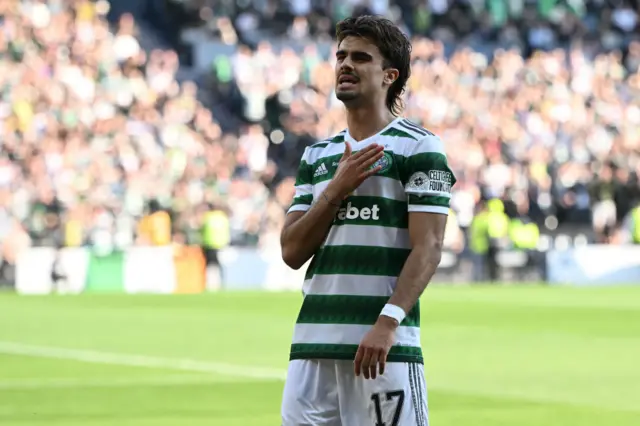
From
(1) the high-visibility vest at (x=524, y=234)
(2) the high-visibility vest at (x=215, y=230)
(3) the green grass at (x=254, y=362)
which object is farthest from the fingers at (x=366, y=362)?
(1) the high-visibility vest at (x=524, y=234)

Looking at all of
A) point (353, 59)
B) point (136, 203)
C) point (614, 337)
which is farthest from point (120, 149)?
point (353, 59)

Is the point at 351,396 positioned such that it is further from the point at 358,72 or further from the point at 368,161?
the point at 358,72

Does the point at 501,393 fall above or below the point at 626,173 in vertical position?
below

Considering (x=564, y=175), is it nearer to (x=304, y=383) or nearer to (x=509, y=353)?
(x=509, y=353)

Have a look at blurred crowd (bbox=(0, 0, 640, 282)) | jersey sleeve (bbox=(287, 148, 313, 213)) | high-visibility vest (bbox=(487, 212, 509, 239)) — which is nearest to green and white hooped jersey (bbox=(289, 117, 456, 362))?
jersey sleeve (bbox=(287, 148, 313, 213))

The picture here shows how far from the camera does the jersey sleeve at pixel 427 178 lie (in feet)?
15.6

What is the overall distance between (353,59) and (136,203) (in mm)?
25743

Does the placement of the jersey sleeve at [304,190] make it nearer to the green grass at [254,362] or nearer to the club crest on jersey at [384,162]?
the club crest on jersey at [384,162]

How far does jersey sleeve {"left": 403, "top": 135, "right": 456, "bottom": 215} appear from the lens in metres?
4.75

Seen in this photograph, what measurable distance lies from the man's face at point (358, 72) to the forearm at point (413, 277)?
561 millimetres

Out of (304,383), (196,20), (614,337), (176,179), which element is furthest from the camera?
(196,20)

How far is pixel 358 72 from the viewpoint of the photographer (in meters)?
4.88

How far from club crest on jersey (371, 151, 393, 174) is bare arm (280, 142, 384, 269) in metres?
0.03

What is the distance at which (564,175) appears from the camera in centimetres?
3791
